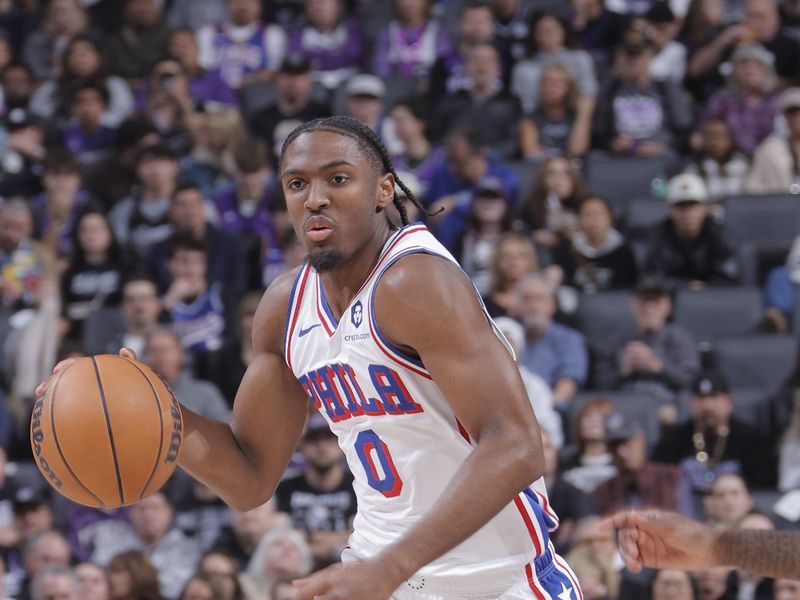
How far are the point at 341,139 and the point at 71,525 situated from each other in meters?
4.98

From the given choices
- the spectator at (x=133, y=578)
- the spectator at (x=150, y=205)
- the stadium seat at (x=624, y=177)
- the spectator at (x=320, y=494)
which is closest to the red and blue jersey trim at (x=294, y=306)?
the spectator at (x=133, y=578)

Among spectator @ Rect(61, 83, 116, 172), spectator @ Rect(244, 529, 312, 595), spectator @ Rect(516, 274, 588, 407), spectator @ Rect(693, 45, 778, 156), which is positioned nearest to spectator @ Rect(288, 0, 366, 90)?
spectator @ Rect(61, 83, 116, 172)

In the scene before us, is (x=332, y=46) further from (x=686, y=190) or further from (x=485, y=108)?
(x=686, y=190)

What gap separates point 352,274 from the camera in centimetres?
390

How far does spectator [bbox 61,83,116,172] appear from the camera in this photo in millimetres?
10906

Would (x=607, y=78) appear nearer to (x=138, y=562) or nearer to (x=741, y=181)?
(x=741, y=181)

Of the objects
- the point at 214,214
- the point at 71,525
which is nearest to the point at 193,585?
the point at 71,525

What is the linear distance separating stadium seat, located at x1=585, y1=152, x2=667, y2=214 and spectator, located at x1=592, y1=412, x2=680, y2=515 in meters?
2.84

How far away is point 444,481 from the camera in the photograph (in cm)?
378

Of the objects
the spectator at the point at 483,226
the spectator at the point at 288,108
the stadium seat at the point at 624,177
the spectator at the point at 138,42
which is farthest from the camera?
the spectator at the point at 138,42

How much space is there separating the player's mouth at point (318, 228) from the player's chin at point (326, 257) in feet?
→ 0.10

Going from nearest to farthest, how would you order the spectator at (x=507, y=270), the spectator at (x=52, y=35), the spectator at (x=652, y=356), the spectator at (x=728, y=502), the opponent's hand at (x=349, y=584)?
the opponent's hand at (x=349, y=584), the spectator at (x=728, y=502), the spectator at (x=652, y=356), the spectator at (x=507, y=270), the spectator at (x=52, y=35)

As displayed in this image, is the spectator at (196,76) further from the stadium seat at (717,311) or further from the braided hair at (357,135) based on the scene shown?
the braided hair at (357,135)

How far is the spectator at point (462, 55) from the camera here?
11016mm
